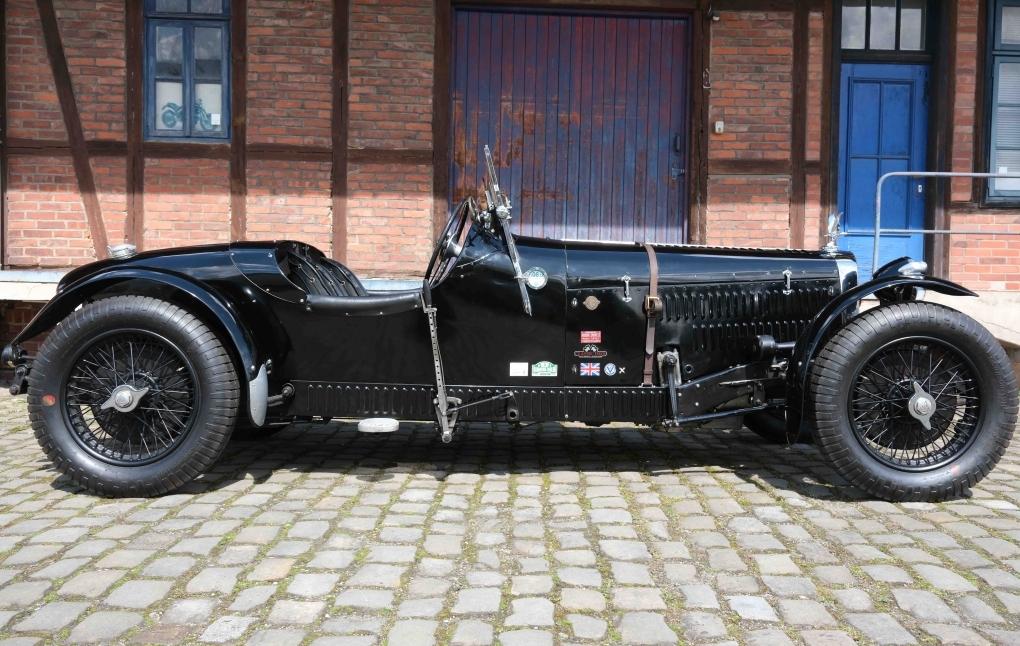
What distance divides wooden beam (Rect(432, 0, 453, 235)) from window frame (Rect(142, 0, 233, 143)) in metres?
1.86

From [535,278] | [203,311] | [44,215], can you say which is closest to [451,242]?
[535,278]

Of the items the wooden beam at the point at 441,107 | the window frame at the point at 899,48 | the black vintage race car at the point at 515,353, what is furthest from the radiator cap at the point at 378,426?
the window frame at the point at 899,48

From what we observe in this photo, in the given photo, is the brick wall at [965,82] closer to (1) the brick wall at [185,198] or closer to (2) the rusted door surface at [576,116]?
(2) the rusted door surface at [576,116]

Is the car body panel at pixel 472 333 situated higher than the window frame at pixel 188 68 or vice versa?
the window frame at pixel 188 68

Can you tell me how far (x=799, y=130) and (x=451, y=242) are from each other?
5249 millimetres

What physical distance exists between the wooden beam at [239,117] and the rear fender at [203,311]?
408cm

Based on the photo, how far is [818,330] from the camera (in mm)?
3643

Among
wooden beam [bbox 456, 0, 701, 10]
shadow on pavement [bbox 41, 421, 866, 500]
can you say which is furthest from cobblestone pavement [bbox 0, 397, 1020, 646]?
wooden beam [bbox 456, 0, 701, 10]

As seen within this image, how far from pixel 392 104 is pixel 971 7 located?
5.42 metres

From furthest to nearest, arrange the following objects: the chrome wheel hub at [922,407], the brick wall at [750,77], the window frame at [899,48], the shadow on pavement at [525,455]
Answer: the window frame at [899,48]
the brick wall at [750,77]
the shadow on pavement at [525,455]
the chrome wheel hub at [922,407]

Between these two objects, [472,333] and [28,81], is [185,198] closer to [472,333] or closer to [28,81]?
[28,81]

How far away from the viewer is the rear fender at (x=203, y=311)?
142 inches

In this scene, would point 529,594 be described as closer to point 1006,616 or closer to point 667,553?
point 667,553

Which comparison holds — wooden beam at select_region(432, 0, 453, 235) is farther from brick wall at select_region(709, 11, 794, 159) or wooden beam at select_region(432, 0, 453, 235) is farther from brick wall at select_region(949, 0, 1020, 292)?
brick wall at select_region(949, 0, 1020, 292)
